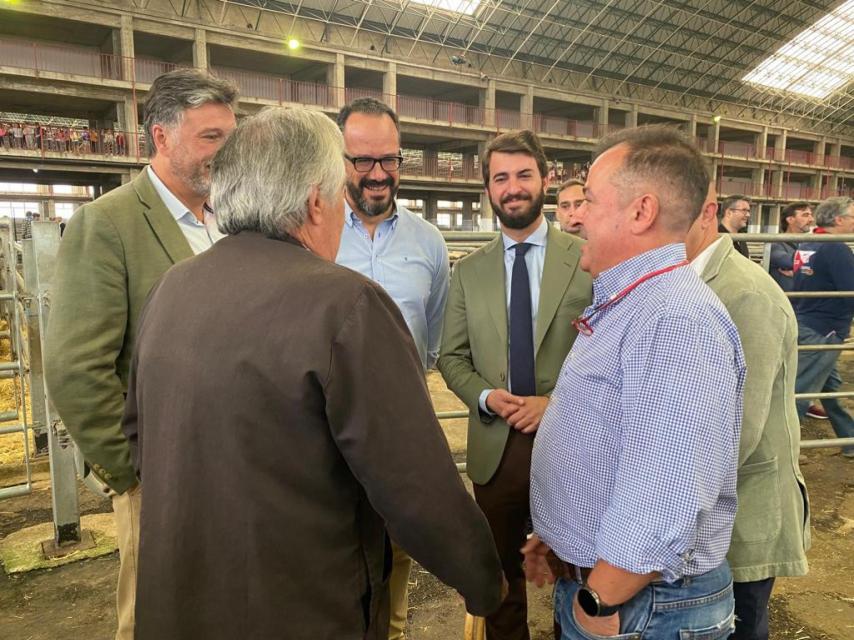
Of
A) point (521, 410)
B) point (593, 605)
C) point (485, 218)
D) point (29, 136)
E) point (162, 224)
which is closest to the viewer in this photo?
point (593, 605)

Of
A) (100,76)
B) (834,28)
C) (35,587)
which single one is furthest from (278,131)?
(834,28)

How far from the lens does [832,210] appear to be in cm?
492

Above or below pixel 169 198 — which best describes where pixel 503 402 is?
below

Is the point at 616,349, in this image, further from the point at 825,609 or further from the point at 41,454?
the point at 41,454

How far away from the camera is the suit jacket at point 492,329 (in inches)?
86.9

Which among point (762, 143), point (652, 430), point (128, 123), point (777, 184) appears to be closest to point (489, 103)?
point (128, 123)

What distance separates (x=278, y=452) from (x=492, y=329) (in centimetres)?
130

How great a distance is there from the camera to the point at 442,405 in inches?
240

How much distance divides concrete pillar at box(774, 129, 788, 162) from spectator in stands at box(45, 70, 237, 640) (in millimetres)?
37893

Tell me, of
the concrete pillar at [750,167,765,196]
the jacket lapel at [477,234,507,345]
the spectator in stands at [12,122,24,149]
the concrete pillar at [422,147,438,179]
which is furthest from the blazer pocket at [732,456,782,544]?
the concrete pillar at [750,167,765,196]

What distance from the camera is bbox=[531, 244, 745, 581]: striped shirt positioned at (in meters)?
1.13

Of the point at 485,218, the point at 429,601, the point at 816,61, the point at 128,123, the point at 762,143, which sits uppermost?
the point at 816,61

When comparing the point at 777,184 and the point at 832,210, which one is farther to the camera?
the point at 777,184

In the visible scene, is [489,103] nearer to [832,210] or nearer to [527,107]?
[527,107]
